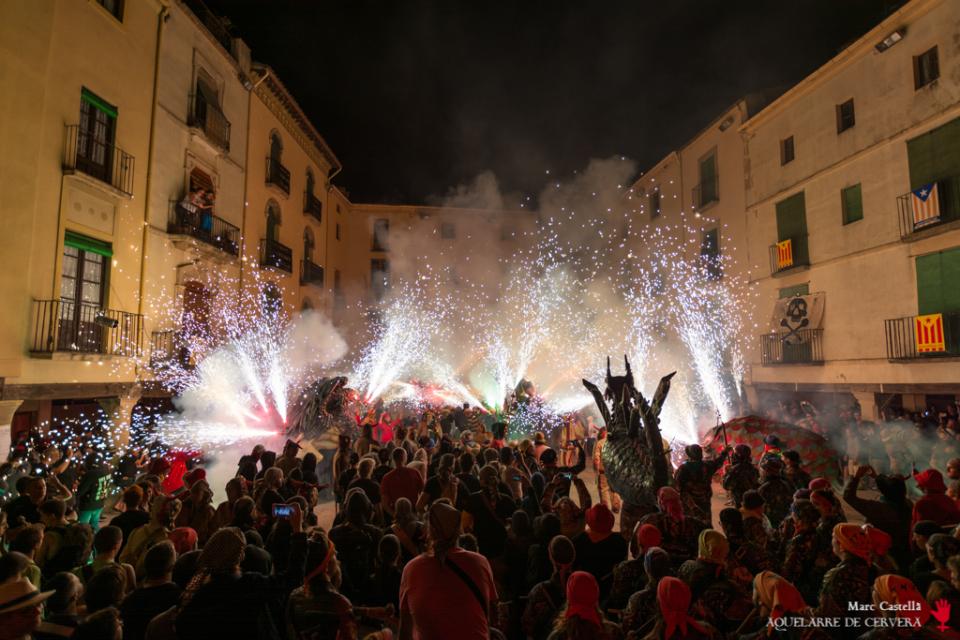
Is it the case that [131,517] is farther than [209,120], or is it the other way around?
[209,120]

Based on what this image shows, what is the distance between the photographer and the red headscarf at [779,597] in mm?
2795

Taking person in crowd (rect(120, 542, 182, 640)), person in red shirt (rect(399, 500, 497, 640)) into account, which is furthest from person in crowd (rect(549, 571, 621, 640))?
person in crowd (rect(120, 542, 182, 640))

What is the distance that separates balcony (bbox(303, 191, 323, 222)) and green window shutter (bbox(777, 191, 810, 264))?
17.8 metres

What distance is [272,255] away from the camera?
1958 cm

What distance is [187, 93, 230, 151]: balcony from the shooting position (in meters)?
15.3

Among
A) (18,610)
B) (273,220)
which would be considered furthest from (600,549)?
(273,220)

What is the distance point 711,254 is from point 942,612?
1975 centimetres

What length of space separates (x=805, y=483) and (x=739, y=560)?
10.4ft

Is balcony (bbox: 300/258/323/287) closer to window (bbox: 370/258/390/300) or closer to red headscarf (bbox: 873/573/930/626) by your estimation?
window (bbox: 370/258/390/300)

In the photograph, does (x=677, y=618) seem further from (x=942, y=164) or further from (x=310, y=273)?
(x=310, y=273)

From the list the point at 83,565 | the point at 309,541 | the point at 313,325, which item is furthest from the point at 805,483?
the point at 313,325

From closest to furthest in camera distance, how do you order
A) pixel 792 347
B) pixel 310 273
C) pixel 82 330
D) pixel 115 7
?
pixel 82 330, pixel 115 7, pixel 792 347, pixel 310 273

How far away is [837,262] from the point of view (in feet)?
53.6

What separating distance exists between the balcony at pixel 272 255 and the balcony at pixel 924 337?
60.3ft
